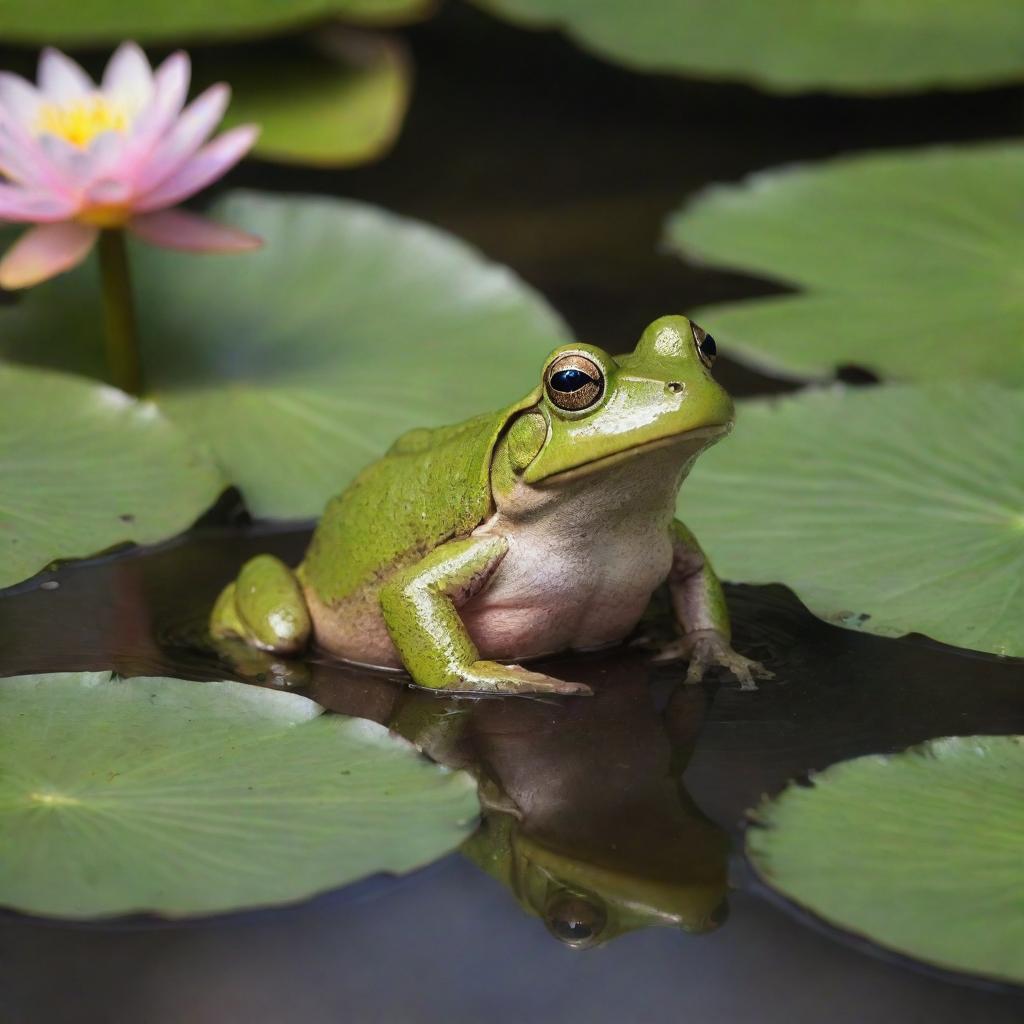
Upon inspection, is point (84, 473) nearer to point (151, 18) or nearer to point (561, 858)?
point (561, 858)

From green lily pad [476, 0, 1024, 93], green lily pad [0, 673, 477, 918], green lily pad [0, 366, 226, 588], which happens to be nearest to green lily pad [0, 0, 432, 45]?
green lily pad [476, 0, 1024, 93]

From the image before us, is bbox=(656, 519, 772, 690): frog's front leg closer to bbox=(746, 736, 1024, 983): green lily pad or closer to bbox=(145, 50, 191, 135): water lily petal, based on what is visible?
bbox=(746, 736, 1024, 983): green lily pad

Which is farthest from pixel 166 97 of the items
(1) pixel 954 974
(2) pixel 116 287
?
(1) pixel 954 974

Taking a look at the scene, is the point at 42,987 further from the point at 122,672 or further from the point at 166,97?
the point at 166,97

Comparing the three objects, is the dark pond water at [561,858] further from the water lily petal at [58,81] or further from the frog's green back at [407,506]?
the water lily petal at [58,81]

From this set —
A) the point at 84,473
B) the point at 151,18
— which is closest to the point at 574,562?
the point at 84,473
